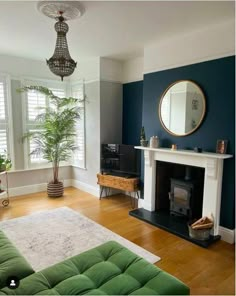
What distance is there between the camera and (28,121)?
191 inches

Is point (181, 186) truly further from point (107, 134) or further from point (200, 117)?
point (107, 134)

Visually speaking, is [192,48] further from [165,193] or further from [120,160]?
[165,193]

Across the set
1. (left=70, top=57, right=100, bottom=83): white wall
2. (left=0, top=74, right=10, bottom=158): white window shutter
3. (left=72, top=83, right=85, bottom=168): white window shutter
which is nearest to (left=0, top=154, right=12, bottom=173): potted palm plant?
(left=0, top=74, right=10, bottom=158): white window shutter

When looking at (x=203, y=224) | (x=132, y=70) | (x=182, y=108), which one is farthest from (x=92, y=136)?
(x=203, y=224)

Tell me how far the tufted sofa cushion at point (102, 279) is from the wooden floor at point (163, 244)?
73cm

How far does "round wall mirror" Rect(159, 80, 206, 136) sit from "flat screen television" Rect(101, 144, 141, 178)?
2.89 feet

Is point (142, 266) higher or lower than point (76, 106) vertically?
lower

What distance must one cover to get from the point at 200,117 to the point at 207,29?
3.78 ft

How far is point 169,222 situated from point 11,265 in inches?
93.1

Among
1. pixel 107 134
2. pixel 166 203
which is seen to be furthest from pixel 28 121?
pixel 166 203

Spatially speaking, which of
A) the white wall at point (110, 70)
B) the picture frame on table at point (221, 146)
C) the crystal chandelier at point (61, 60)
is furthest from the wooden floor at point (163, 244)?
the white wall at point (110, 70)

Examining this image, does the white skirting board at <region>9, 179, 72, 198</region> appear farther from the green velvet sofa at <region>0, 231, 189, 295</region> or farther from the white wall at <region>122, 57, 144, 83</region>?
the green velvet sofa at <region>0, 231, 189, 295</region>

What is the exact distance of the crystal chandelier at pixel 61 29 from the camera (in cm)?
247

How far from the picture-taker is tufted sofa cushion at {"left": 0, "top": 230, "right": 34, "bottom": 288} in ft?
5.37
